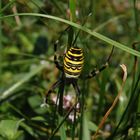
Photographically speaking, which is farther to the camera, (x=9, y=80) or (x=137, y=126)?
(x=9, y=80)

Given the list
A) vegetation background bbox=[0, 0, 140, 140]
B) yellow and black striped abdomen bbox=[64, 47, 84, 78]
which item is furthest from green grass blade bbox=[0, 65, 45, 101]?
yellow and black striped abdomen bbox=[64, 47, 84, 78]

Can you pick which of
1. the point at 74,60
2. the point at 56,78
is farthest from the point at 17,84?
the point at 74,60

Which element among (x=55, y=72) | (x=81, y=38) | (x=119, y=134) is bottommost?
(x=119, y=134)

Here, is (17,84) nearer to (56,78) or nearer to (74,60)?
(56,78)

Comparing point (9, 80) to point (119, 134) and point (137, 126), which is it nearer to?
point (119, 134)

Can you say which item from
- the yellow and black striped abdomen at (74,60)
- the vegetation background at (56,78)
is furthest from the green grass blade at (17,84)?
the yellow and black striped abdomen at (74,60)

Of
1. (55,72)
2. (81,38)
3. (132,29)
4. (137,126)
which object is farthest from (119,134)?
(132,29)
